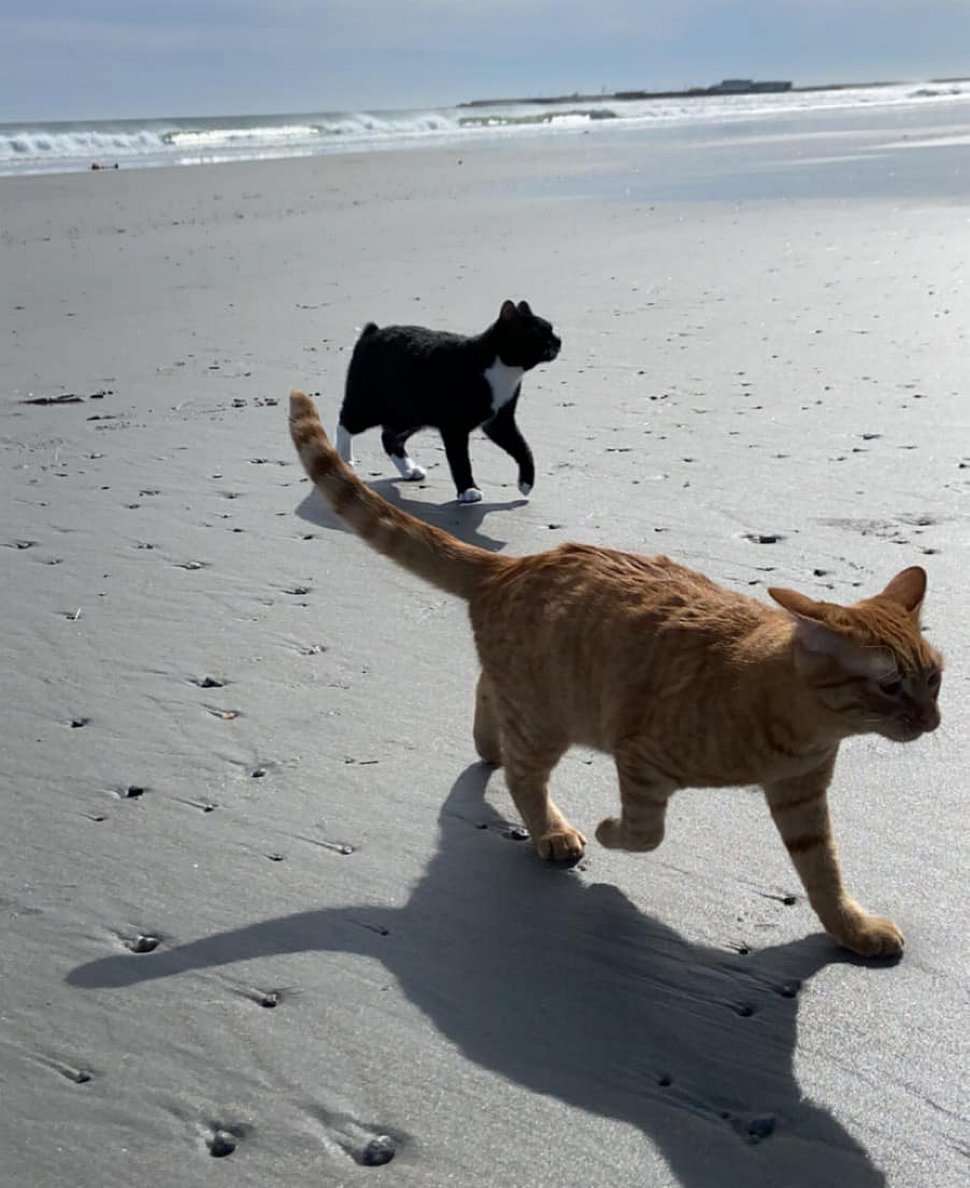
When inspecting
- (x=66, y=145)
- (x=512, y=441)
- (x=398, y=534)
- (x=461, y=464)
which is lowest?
(x=461, y=464)

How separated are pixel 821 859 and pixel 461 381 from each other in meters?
3.73

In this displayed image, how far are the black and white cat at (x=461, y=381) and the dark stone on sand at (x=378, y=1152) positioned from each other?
4004 mm

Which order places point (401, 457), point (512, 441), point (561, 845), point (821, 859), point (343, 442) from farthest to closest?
point (343, 442) → point (401, 457) → point (512, 441) → point (561, 845) → point (821, 859)

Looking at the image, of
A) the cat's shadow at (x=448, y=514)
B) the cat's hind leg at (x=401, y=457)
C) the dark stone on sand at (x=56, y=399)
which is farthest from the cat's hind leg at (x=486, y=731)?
the dark stone on sand at (x=56, y=399)

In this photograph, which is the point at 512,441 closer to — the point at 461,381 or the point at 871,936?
the point at 461,381

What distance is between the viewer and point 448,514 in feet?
20.2

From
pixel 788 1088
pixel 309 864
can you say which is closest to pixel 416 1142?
pixel 788 1088

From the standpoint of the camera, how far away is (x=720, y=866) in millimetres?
3283

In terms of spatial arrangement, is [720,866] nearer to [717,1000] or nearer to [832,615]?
[717,1000]

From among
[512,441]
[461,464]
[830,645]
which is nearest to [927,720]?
[830,645]

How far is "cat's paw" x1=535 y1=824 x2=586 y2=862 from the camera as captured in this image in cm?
337

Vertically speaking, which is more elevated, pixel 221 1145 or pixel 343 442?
pixel 343 442

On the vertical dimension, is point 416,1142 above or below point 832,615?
below

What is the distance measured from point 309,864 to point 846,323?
21.5 ft
